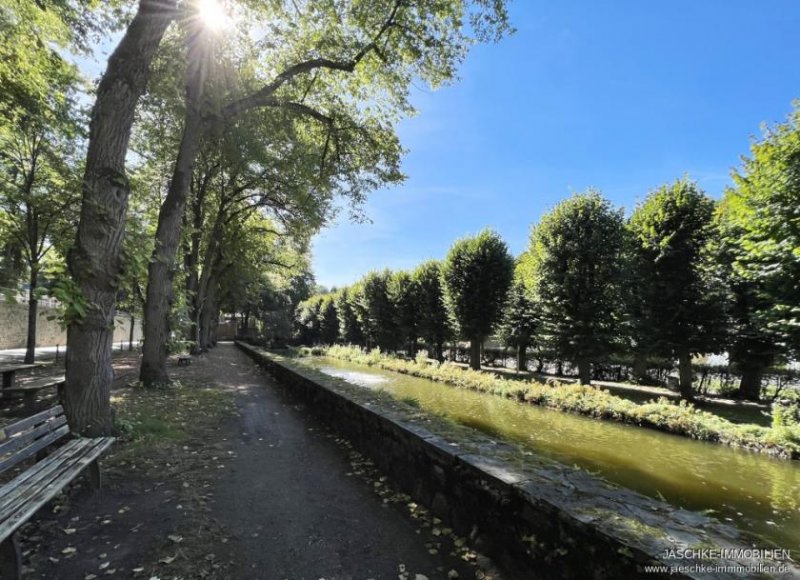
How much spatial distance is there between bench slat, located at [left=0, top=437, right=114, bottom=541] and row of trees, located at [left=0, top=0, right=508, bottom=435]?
122cm

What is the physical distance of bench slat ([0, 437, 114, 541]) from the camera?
2.44 metres

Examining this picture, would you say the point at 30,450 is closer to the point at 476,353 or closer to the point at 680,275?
the point at 680,275

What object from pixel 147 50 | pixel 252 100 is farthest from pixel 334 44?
pixel 147 50

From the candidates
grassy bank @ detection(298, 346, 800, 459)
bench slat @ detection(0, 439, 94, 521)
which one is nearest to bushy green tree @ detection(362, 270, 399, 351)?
grassy bank @ detection(298, 346, 800, 459)

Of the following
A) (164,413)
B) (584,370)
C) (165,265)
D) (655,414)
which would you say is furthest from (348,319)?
(164,413)

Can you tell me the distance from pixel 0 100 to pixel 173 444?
9066 mm

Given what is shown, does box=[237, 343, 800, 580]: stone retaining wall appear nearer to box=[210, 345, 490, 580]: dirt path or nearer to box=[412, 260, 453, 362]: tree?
box=[210, 345, 490, 580]: dirt path

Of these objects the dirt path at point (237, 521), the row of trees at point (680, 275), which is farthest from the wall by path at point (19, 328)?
the row of trees at point (680, 275)

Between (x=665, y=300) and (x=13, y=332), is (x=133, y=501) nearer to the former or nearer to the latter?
(x=665, y=300)

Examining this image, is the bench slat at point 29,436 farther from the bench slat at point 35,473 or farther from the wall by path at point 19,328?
the wall by path at point 19,328

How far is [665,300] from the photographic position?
46.8 ft

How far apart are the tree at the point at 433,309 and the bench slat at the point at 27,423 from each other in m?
22.6

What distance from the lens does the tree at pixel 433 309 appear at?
89.1 feet

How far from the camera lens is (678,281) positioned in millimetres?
14086
